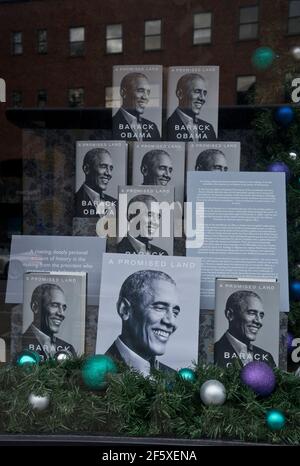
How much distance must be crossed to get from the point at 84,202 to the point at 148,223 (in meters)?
0.33

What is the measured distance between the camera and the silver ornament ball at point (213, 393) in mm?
1918

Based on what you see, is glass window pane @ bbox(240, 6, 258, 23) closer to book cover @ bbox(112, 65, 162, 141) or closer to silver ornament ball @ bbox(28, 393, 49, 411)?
book cover @ bbox(112, 65, 162, 141)

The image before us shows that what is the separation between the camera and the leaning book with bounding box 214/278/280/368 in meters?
2.11

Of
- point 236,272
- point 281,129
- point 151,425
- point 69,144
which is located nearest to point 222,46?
point 281,129

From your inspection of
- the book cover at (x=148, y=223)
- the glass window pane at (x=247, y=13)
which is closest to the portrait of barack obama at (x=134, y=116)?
the book cover at (x=148, y=223)

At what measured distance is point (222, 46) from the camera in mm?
2240

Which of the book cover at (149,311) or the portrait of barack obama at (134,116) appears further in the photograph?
the portrait of barack obama at (134,116)

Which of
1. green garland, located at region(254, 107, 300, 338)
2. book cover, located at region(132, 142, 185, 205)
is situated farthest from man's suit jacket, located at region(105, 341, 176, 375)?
book cover, located at region(132, 142, 185, 205)

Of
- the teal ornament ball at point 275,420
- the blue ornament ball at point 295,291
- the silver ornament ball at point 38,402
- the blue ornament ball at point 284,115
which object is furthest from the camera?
the blue ornament ball at point 284,115

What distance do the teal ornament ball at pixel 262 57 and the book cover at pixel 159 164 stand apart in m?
0.47

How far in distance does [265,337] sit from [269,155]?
80 cm

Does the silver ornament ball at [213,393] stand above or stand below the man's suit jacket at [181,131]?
below

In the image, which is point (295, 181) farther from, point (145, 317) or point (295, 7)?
point (145, 317)

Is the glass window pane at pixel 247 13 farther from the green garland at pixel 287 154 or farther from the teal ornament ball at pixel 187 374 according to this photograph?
the teal ornament ball at pixel 187 374
